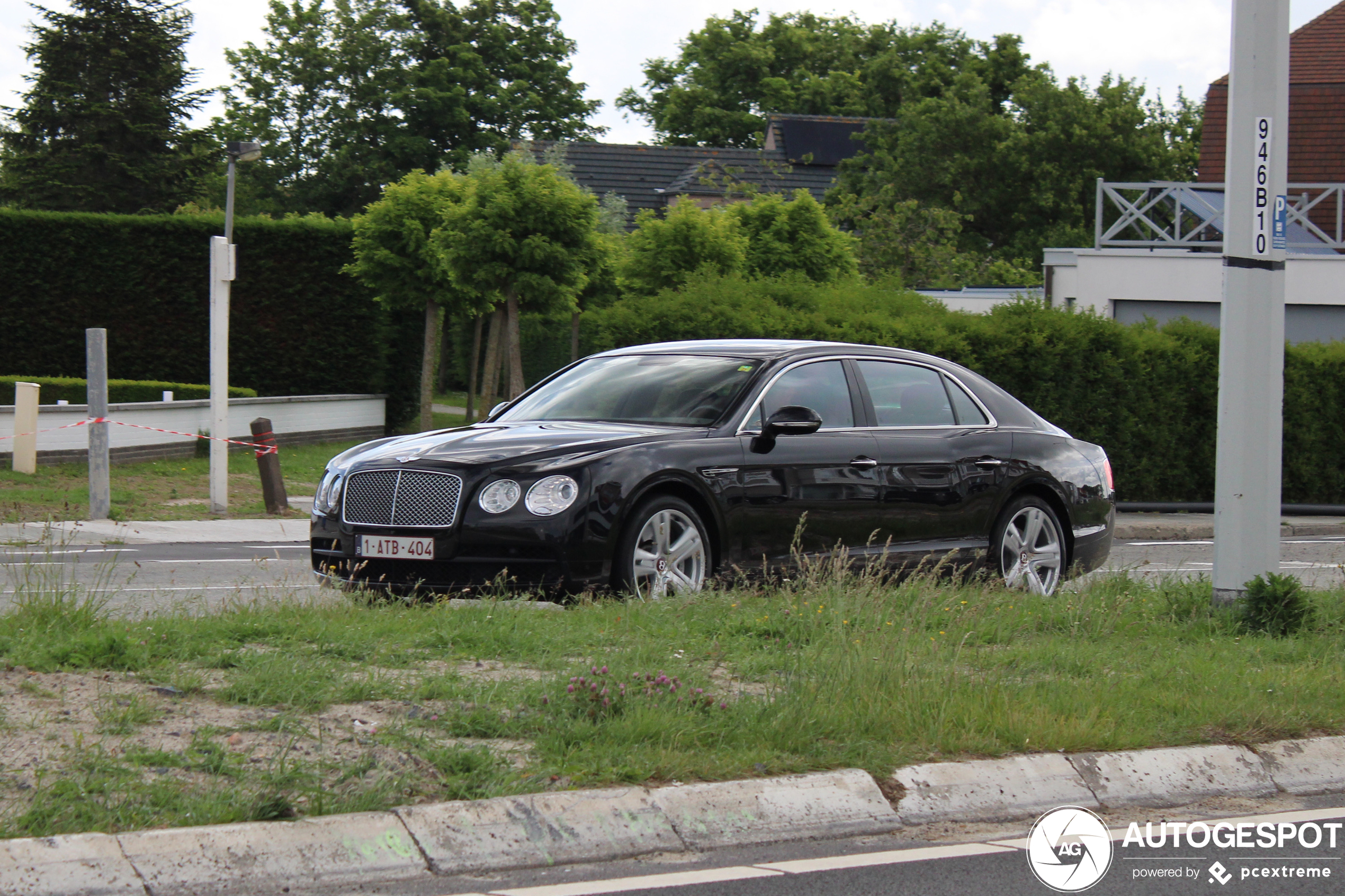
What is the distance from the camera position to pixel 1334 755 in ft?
19.2

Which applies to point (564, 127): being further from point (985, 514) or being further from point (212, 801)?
point (212, 801)

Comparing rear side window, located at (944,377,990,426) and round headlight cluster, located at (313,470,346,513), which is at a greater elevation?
rear side window, located at (944,377,990,426)

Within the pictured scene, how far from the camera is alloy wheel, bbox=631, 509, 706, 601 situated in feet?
25.9

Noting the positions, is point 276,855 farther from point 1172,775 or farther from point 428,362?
point 428,362

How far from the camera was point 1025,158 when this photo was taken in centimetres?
5306

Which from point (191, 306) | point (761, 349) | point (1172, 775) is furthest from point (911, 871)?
point (191, 306)

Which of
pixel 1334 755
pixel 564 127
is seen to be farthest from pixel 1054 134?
pixel 1334 755

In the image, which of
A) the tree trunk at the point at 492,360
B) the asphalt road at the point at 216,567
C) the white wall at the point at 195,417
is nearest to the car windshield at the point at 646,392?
the asphalt road at the point at 216,567

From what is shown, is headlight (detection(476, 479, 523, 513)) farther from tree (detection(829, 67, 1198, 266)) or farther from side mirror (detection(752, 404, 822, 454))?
tree (detection(829, 67, 1198, 266))

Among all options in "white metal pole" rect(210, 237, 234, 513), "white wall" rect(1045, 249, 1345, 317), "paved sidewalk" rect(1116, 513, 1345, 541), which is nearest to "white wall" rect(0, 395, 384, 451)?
"white metal pole" rect(210, 237, 234, 513)

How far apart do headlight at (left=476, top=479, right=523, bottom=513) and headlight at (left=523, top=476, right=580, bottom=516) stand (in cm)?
7

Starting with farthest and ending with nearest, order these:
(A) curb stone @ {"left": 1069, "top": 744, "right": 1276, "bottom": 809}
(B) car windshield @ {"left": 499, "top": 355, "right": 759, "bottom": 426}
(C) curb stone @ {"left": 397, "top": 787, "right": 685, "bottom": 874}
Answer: (B) car windshield @ {"left": 499, "top": 355, "right": 759, "bottom": 426}, (A) curb stone @ {"left": 1069, "top": 744, "right": 1276, "bottom": 809}, (C) curb stone @ {"left": 397, "top": 787, "right": 685, "bottom": 874}

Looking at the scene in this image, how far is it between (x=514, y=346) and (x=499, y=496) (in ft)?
49.6

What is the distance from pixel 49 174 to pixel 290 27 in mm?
20623
